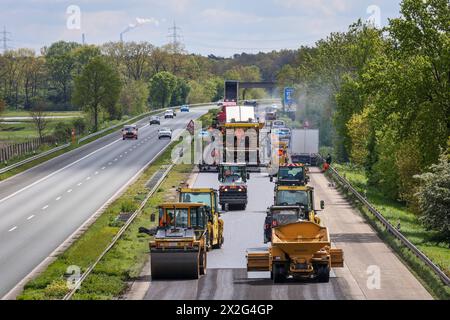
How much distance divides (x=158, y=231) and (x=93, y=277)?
275 cm

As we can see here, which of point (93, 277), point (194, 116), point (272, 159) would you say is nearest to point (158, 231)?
point (93, 277)

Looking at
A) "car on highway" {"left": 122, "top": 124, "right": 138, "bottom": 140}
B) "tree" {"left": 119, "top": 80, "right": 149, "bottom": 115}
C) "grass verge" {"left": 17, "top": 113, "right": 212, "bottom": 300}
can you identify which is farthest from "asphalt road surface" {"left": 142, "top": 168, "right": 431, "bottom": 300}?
"tree" {"left": 119, "top": 80, "right": 149, "bottom": 115}

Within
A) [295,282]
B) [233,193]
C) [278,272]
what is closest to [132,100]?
[233,193]

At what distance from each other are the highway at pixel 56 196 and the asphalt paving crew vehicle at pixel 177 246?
540cm

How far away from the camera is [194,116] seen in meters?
168

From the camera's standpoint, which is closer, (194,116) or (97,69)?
(97,69)

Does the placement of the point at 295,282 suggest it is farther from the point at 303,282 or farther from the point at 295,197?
the point at 295,197

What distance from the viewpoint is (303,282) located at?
103 feet

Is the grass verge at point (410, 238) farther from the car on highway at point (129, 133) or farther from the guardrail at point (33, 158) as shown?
the car on highway at point (129, 133)

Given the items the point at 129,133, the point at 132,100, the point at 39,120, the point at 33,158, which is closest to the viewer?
the point at 33,158

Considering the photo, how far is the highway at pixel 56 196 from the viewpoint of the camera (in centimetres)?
4119

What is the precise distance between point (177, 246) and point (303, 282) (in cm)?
425

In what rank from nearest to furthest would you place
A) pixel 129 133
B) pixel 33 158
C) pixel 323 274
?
pixel 323 274 < pixel 33 158 < pixel 129 133
